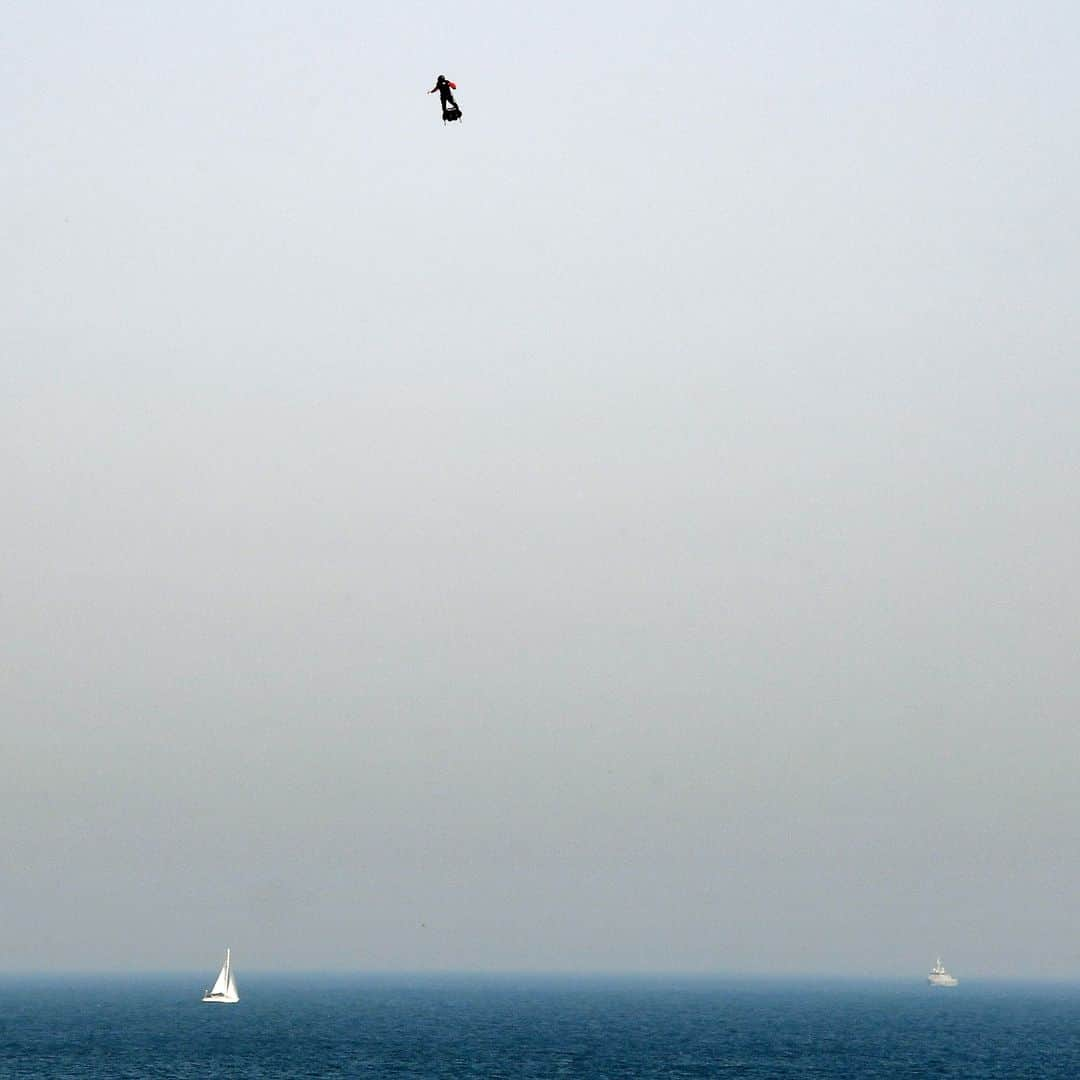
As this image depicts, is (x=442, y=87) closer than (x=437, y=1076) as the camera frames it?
Yes

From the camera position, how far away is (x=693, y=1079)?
194750 millimetres

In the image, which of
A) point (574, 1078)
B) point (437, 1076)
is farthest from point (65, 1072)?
point (574, 1078)

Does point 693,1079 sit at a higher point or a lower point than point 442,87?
lower

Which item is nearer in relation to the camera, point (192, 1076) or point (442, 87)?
point (442, 87)

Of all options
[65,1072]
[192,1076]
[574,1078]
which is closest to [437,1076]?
[574,1078]

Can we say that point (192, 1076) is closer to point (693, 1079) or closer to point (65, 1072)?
point (65, 1072)

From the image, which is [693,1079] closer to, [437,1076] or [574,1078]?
[574,1078]

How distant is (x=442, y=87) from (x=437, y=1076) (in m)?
152

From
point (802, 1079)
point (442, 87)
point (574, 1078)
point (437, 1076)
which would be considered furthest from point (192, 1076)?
point (442, 87)

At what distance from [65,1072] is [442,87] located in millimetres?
162638

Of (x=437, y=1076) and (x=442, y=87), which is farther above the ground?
(x=442, y=87)

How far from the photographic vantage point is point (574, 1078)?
19288 cm

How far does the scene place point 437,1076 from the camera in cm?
19375

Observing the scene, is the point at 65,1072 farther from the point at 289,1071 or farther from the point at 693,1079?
the point at 693,1079
